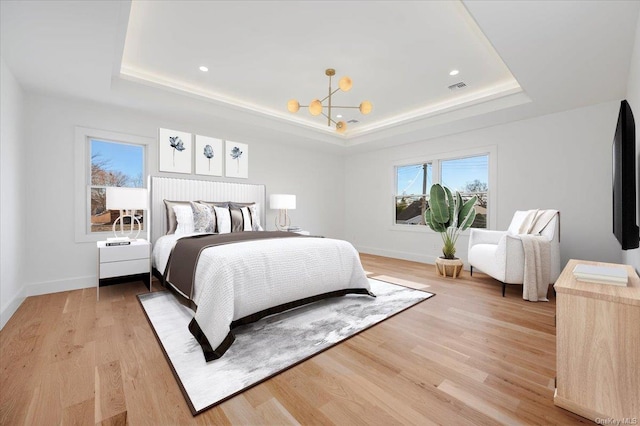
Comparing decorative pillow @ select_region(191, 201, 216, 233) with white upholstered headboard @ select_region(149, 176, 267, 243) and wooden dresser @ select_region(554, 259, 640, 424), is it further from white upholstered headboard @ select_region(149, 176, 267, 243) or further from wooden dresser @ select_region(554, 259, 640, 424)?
wooden dresser @ select_region(554, 259, 640, 424)

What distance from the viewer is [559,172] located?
12.5 ft

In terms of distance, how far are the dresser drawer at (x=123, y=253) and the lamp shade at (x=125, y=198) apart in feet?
1.51

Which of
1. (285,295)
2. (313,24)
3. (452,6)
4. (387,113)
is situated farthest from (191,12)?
(387,113)

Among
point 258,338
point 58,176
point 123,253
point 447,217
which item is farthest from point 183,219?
point 447,217

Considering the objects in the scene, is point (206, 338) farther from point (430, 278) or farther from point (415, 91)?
point (415, 91)

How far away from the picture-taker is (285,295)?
241 centimetres

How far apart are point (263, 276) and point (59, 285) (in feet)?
9.57

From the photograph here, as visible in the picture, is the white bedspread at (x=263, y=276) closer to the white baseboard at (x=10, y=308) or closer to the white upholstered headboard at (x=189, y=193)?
the white baseboard at (x=10, y=308)

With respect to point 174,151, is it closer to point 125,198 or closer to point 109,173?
point 109,173

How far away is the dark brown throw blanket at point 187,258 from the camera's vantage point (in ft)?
7.97

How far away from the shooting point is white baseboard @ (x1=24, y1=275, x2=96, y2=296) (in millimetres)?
3187

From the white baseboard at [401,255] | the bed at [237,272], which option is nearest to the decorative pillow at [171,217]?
the bed at [237,272]

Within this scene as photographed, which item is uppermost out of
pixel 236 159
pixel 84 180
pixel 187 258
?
pixel 236 159

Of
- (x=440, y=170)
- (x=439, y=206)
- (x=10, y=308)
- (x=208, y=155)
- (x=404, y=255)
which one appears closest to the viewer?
(x=10, y=308)
